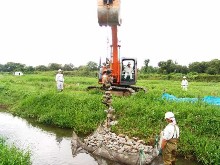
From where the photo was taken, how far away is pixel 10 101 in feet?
91.8

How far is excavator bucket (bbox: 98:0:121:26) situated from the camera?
1838cm

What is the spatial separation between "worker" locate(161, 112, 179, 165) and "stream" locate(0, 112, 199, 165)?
1.11 feet

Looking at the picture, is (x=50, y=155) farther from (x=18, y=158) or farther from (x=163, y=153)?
(x=163, y=153)

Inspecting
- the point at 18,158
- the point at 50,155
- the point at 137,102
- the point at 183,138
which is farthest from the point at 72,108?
the point at 18,158

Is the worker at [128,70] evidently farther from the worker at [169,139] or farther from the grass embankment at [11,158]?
the grass embankment at [11,158]

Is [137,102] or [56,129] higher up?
[137,102]

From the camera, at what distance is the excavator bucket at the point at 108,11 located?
18.4 meters

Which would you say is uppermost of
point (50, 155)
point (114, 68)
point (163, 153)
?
point (114, 68)

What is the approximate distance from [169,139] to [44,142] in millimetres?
7639

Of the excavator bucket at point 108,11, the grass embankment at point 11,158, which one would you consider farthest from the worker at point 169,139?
the excavator bucket at point 108,11

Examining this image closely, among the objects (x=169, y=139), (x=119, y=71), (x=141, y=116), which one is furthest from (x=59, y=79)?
(x=169, y=139)

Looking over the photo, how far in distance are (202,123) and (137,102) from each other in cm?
411

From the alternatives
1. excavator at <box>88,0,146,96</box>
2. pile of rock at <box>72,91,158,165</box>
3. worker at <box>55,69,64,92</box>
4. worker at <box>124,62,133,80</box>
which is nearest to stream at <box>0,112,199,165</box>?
pile of rock at <box>72,91,158,165</box>

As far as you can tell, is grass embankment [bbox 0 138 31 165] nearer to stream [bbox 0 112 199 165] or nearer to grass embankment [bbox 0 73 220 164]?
stream [bbox 0 112 199 165]
